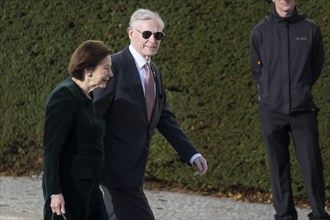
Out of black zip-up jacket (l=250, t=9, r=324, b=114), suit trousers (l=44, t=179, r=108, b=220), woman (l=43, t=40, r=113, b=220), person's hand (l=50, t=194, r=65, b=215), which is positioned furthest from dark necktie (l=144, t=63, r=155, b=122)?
black zip-up jacket (l=250, t=9, r=324, b=114)

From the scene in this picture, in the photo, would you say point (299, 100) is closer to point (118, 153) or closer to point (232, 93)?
point (232, 93)

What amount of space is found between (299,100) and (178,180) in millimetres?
2089

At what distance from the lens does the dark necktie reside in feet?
19.4

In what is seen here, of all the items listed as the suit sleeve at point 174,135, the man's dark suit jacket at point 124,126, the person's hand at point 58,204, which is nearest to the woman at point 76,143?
the person's hand at point 58,204

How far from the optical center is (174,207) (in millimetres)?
8695

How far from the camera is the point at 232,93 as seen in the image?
355 inches

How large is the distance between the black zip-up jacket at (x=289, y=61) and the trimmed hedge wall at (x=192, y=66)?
2.91 feet

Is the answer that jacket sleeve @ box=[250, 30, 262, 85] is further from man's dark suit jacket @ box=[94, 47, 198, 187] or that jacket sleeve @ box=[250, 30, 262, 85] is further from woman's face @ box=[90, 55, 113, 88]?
woman's face @ box=[90, 55, 113, 88]

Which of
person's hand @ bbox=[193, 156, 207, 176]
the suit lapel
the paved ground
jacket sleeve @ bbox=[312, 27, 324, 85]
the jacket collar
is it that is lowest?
the paved ground

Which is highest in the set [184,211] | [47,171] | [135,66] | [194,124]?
[135,66]

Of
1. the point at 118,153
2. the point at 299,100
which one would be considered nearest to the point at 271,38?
the point at 299,100

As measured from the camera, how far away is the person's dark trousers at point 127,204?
577cm

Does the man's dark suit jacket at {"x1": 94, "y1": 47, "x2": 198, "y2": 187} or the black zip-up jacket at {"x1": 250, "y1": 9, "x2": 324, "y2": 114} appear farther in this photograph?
the black zip-up jacket at {"x1": 250, "y1": 9, "x2": 324, "y2": 114}

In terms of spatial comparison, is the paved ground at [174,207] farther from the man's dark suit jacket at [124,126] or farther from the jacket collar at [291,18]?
the man's dark suit jacket at [124,126]
